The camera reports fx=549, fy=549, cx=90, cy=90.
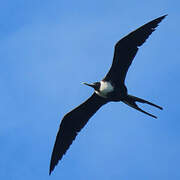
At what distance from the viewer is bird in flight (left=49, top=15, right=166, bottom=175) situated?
15281mm

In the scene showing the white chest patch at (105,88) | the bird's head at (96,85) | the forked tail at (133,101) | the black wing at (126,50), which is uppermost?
the black wing at (126,50)

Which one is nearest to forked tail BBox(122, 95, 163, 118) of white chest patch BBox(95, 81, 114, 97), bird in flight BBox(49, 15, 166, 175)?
bird in flight BBox(49, 15, 166, 175)

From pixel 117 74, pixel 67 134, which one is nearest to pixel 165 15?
pixel 117 74

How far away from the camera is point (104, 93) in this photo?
15.9 metres

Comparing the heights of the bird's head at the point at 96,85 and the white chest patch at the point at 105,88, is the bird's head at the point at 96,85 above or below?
above

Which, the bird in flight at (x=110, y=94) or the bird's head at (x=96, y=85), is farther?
the bird's head at (x=96, y=85)

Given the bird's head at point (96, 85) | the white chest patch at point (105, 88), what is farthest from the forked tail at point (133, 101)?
the bird's head at point (96, 85)

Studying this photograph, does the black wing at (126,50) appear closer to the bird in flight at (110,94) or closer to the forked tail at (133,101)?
the bird in flight at (110,94)

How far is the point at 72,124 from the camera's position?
55.1 feet

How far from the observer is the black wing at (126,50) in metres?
15.2

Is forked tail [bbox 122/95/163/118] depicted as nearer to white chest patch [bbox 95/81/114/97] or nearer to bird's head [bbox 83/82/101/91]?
white chest patch [bbox 95/81/114/97]

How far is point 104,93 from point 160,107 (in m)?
1.81

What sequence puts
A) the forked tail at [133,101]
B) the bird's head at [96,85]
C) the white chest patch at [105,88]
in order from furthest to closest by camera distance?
the bird's head at [96,85] → the white chest patch at [105,88] → the forked tail at [133,101]

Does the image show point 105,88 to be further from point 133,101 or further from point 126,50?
point 126,50
